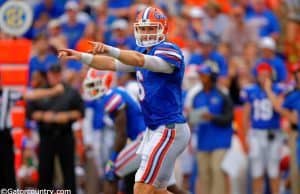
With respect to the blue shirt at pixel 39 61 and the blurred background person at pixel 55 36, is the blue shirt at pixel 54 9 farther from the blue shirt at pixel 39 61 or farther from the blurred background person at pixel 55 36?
the blue shirt at pixel 39 61

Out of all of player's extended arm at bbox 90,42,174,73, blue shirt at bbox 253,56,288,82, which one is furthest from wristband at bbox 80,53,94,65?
blue shirt at bbox 253,56,288,82

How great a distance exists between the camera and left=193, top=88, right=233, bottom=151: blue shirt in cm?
1332

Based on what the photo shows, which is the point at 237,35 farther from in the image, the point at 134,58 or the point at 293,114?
the point at 134,58

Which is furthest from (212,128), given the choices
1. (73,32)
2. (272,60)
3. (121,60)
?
(121,60)

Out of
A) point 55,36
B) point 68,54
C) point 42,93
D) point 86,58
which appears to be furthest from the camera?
point 55,36

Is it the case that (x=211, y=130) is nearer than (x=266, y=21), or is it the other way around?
(x=211, y=130)

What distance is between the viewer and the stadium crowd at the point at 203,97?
13164 millimetres

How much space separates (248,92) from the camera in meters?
14.1

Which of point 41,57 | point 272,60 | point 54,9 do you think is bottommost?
point 272,60

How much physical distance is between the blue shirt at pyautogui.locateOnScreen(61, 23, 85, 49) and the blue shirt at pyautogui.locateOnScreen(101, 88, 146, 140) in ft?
17.4

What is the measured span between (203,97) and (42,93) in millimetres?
2203

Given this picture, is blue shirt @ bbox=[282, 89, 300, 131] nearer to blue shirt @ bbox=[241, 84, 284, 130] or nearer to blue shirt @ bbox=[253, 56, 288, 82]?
blue shirt @ bbox=[241, 84, 284, 130]

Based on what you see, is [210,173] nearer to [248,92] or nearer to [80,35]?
[248,92]

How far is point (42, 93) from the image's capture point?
12.7 m
